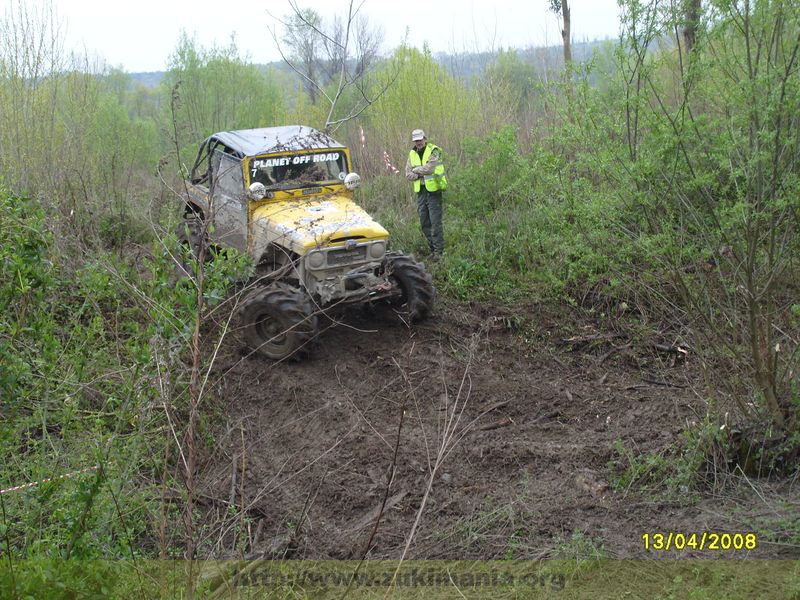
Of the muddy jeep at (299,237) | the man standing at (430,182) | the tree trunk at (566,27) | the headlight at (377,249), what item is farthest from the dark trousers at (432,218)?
the tree trunk at (566,27)

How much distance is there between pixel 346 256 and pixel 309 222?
0.51 metres

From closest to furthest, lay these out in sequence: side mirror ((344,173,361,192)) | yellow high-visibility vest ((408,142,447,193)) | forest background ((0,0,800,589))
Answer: forest background ((0,0,800,589)), side mirror ((344,173,361,192)), yellow high-visibility vest ((408,142,447,193))

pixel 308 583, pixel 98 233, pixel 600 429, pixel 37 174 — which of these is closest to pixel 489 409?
pixel 600 429

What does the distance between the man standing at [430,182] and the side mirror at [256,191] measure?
3.02 meters

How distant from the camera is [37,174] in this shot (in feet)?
36.5

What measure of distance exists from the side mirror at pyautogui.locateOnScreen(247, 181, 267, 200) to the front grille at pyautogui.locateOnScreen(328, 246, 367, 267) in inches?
38.7

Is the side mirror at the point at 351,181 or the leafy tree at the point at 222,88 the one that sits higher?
the leafy tree at the point at 222,88

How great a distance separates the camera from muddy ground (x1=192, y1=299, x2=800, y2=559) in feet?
16.2

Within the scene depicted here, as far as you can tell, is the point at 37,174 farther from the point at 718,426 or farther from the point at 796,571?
the point at 796,571

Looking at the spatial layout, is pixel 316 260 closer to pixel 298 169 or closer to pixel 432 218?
pixel 298 169

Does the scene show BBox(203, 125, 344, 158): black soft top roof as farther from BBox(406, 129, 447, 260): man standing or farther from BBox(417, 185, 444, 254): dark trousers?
BBox(417, 185, 444, 254): dark trousers

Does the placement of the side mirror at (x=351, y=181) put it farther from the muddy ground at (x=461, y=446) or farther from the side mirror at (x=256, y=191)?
the muddy ground at (x=461, y=446)

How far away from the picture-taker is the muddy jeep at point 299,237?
775cm
